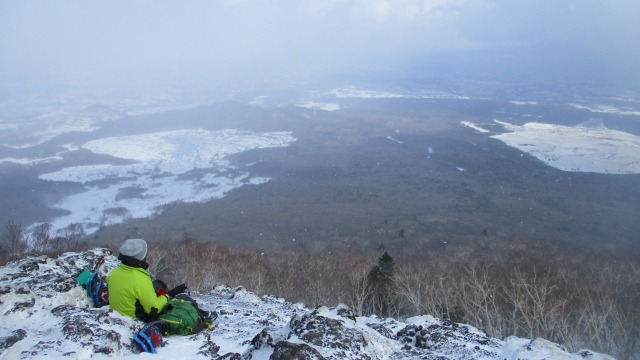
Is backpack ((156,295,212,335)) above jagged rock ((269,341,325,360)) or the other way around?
the other way around

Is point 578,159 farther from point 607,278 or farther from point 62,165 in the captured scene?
point 62,165

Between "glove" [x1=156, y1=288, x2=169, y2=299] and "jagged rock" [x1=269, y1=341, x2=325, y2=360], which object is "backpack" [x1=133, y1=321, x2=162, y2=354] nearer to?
"glove" [x1=156, y1=288, x2=169, y2=299]

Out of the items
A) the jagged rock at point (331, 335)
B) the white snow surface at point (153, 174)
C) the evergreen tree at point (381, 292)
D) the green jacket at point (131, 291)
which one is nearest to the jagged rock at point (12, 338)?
the green jacket at point (131, 291)

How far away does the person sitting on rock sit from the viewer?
6820 millimetres

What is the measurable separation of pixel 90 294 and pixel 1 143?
126094 millimetres

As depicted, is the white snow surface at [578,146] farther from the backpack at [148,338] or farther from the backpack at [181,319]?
the backpack at [148,338]

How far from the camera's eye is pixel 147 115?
14812cm

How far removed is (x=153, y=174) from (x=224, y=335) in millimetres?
89232

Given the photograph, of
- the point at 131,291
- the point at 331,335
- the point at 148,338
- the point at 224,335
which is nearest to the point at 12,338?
the point at 131,291

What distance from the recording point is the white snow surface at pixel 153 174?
7125cm

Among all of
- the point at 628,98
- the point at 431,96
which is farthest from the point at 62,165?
the point at 628,98

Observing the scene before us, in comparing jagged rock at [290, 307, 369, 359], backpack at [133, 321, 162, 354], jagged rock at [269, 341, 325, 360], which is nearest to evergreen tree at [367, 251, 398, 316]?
jagged rock at [290, 307, 369, 359]

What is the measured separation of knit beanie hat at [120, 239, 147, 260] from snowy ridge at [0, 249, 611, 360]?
1.30m

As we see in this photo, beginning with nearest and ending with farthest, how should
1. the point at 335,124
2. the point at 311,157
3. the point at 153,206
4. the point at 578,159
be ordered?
the point at 153,206
the point at 578,159
the point at 311,157
the point at 335,124
